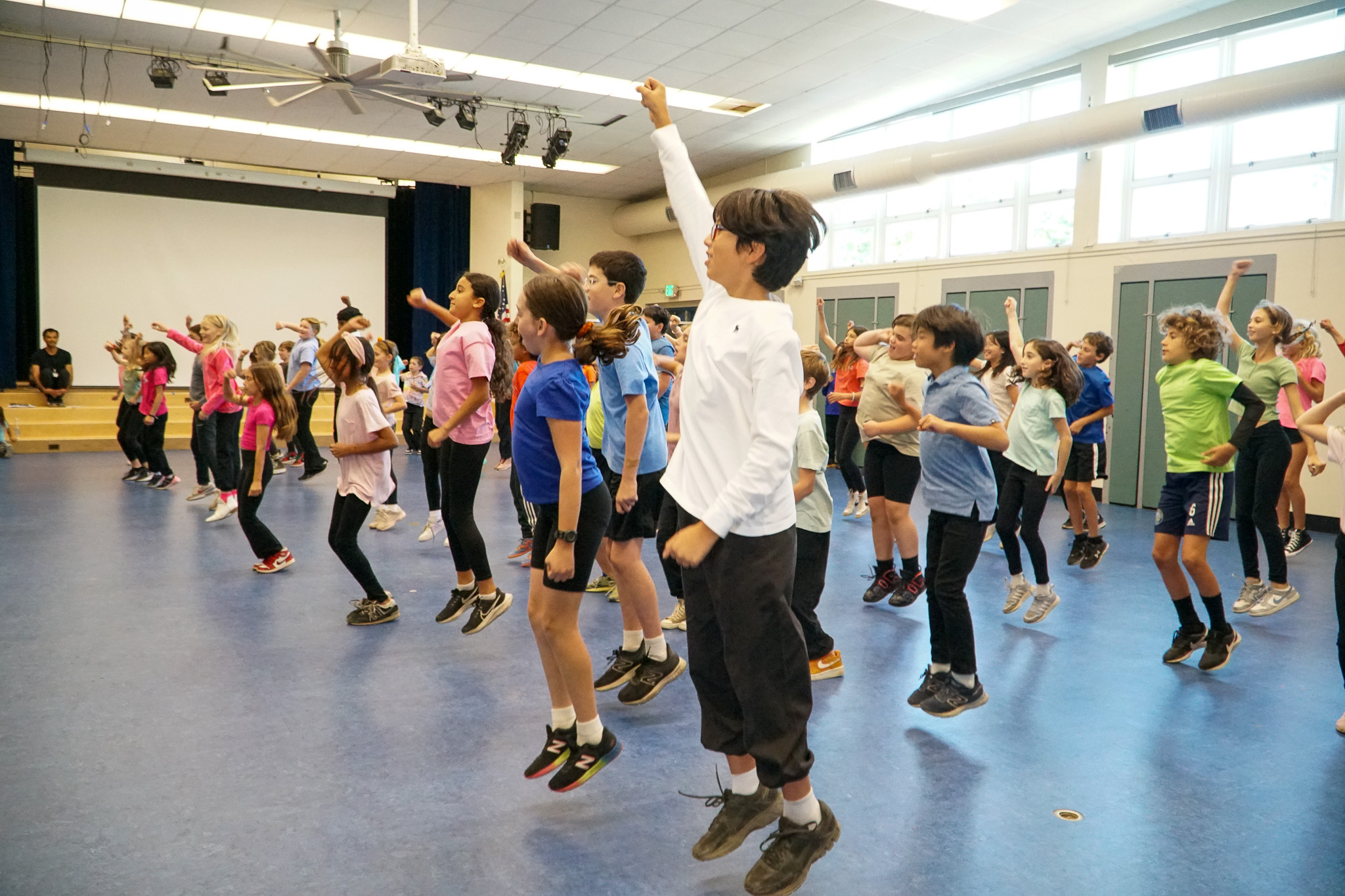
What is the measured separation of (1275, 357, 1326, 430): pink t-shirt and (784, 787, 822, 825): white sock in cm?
494

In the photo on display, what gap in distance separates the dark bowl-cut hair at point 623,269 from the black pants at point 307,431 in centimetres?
615

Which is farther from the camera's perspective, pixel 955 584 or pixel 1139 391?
pixel 1139 391

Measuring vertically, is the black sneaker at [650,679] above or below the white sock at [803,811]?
below

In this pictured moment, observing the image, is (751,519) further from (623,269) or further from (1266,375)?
(1266,375)

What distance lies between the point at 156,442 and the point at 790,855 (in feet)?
25.6

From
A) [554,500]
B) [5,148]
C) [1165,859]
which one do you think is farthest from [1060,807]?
[5,148]

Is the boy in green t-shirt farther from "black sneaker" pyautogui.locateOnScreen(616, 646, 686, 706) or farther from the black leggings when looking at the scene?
the black leggings

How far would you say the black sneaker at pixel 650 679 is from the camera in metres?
2.99

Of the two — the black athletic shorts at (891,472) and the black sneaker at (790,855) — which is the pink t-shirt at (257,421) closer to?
the black athletic shorts at (891,472)

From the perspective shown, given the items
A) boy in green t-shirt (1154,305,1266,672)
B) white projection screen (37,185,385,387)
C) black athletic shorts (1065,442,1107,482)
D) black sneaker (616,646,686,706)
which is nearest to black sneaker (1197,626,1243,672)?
boy in green t-shirt (1154,305,1266,672)

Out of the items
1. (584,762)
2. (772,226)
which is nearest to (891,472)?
(584,762)

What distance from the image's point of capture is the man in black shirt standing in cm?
1164

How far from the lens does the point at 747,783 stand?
6.43 ft

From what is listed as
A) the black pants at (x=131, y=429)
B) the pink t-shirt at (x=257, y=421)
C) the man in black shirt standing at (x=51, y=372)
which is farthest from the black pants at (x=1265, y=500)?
the man in black shirt standing at (x=51, y=372)
